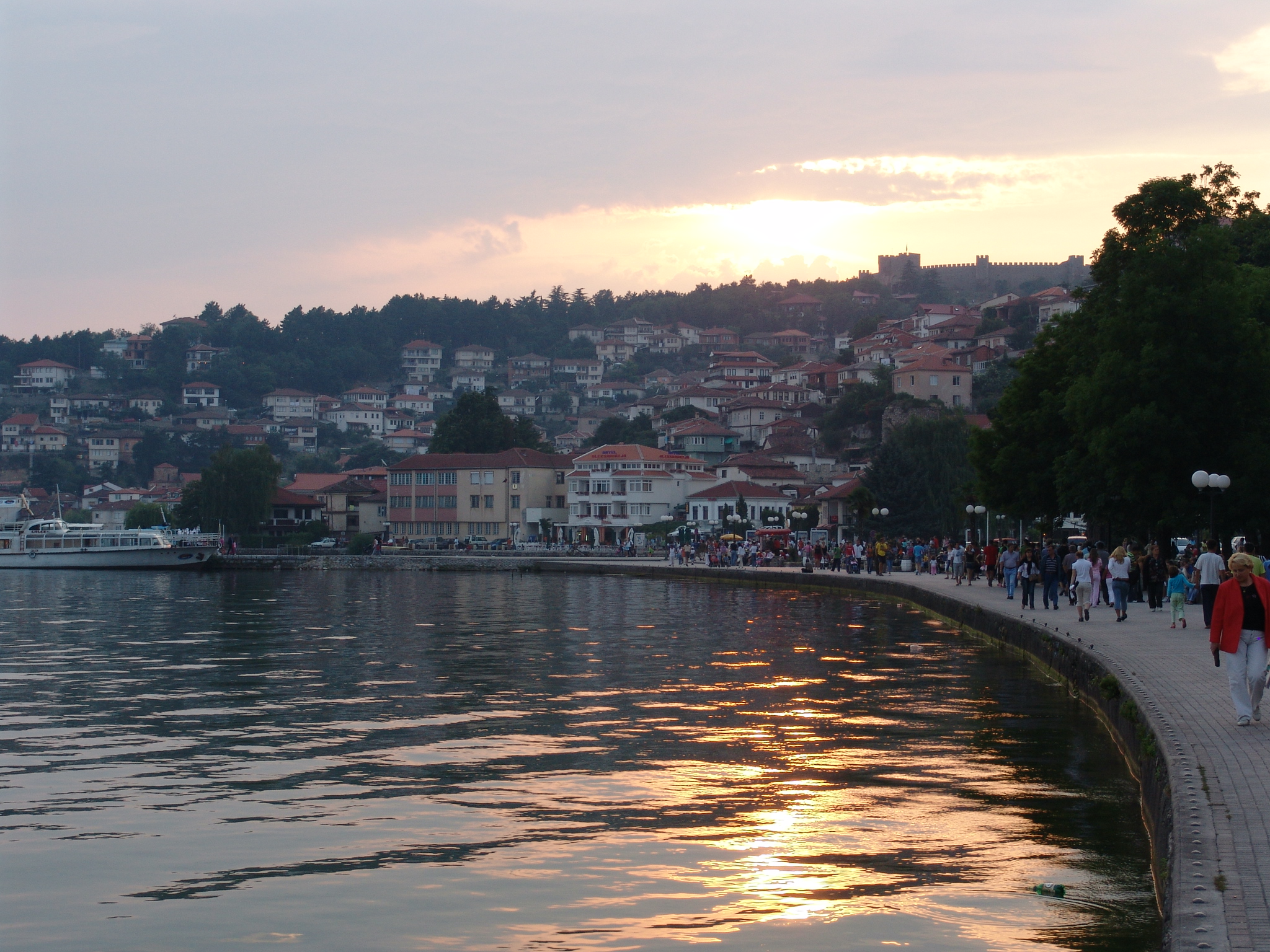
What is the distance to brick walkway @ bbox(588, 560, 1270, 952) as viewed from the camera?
Result: 6371 millimetres

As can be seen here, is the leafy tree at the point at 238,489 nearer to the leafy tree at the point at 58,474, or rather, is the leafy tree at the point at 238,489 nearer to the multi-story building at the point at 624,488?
the multi-story building at the point at 624,488

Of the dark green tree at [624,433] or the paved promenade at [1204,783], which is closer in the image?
the paved promenade at [1204,783]

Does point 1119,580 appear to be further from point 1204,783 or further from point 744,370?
point 744,370

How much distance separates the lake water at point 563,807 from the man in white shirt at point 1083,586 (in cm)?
159

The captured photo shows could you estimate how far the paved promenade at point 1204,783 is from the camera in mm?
6375

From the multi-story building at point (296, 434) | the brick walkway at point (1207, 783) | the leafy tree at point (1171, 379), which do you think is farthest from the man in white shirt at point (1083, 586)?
the multi-story building at point (296, 434)

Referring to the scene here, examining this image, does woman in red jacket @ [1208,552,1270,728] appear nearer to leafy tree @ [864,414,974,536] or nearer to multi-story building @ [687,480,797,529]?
leafy tree @ [864,414,974,536]

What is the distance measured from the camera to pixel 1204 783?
30.1 ft

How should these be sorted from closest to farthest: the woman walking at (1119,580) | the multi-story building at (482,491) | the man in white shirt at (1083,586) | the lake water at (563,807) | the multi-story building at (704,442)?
the lake water at (563,807)
the woman walking at (1119,580)
the man in white shirt at (1083,586)
the multi-story building at (482,491)
the multi-story building at (704,442)

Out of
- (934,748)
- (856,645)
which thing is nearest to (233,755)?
(934,748)

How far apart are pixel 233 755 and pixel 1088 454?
2419 cm

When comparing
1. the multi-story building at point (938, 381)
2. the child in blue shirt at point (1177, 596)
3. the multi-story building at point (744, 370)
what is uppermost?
the multi-story building at point (744, 370)

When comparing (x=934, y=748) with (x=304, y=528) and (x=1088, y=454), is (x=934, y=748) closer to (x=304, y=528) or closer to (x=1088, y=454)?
(x=1088, y=454)

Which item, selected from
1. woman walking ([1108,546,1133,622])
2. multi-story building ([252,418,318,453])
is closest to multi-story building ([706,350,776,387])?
multi-story building ([252,418,318,453])
